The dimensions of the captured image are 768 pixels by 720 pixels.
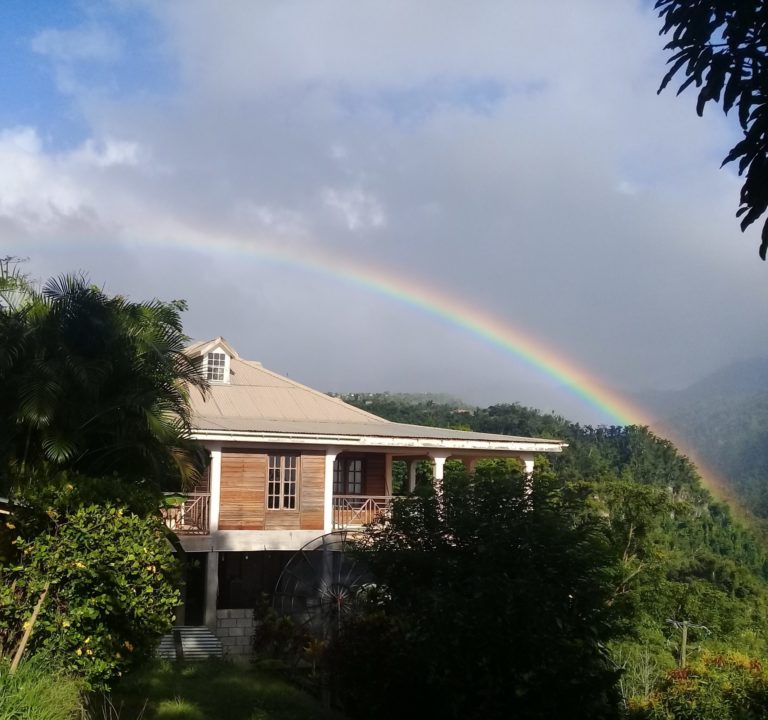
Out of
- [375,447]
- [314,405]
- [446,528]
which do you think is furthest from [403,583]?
[314,405]

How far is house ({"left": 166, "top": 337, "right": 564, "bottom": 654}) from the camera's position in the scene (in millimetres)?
19484

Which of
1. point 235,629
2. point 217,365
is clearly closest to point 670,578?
point 235,629

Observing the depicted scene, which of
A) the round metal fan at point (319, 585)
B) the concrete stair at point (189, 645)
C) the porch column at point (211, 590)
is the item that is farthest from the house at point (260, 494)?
the round metal fan at point (319, 585)

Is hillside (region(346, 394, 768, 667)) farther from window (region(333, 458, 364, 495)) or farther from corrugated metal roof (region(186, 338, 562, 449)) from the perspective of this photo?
window (region(333, 458, 364, 495))

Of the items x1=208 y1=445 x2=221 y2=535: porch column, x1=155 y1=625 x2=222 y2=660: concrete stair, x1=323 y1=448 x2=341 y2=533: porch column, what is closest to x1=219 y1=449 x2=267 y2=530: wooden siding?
x1=208 y1=445 x2=221 y2=535: porch column

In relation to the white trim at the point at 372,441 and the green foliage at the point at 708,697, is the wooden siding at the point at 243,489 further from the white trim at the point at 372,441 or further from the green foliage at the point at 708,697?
the green foliage at the point at 708,697

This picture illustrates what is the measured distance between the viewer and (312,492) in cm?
→ 2089

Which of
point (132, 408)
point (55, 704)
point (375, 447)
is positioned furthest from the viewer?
point (375, 447)

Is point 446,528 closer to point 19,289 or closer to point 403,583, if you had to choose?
point 403,583

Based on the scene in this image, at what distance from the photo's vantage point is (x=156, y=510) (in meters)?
11.0

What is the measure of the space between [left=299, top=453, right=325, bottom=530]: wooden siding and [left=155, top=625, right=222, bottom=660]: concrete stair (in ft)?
11.6

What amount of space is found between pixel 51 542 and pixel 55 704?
108 inches

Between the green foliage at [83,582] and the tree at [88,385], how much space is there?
1.64m

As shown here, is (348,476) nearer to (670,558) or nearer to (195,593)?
(195,593)
